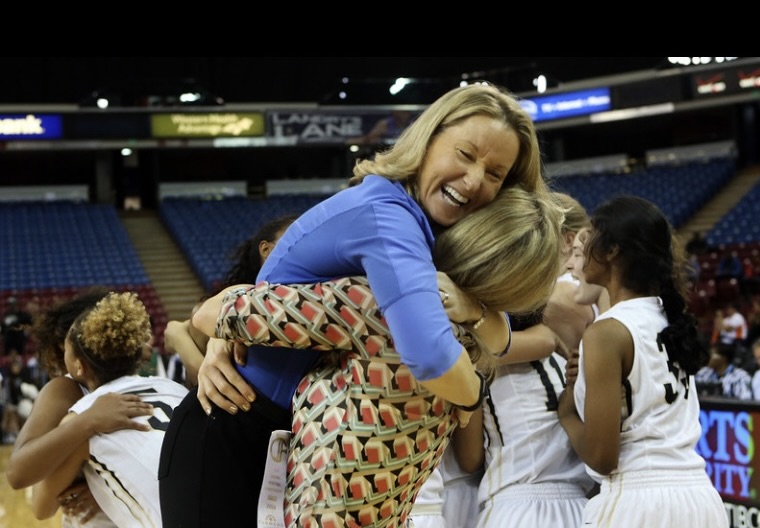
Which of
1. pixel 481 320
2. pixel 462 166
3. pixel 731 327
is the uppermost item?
pixel 462 166

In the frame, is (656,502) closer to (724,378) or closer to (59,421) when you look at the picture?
(59,421)

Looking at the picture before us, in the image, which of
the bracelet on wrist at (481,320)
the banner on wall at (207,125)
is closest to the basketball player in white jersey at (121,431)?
the bracelet on wrist at (481,320)

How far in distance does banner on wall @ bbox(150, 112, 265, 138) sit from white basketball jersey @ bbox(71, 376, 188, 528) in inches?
835

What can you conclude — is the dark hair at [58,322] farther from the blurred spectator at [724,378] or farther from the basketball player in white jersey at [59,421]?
the blurred spectator at [724,378]

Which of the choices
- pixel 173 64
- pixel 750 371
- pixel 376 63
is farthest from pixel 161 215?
pixel 750 371

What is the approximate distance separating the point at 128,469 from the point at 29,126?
2153 centimetres

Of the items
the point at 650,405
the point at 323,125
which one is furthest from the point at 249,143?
the point at 650,405

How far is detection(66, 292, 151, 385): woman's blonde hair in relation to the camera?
2514 millimetres

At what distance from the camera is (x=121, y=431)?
2.43 m

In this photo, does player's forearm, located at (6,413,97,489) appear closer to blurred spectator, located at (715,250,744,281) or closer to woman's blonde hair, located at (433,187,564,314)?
woman's blonde hair, located at (433,187,564,314)

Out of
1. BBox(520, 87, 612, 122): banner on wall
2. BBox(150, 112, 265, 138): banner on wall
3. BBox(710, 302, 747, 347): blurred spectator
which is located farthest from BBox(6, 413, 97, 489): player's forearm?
BBox(520, 87, 612, 122): banner on wall

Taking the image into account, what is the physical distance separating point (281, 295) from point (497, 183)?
1.49ft

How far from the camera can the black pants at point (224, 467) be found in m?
1.68

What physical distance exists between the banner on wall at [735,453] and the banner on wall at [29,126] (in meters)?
20.6
